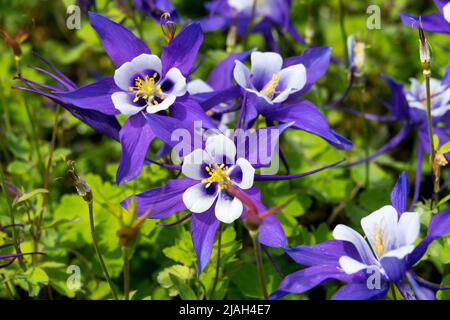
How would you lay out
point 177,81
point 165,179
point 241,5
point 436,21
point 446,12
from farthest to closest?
1. point 241,5
2. point 165,179
3. point 436,21
4. point 446,12
5. point 177,81

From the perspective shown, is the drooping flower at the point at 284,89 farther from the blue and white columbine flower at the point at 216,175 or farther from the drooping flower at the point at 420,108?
the drooping flower at the point at 420,108

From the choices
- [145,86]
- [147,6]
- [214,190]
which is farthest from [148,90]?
[147,6]

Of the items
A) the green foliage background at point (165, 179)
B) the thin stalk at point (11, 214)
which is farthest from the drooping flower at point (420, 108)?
the thin stalk at point (11, 214)

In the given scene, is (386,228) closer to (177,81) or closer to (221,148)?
(221,148)

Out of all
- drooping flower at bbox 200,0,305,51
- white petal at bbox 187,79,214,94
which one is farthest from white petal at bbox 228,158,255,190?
drooping flower at bbox 200,0,305,51

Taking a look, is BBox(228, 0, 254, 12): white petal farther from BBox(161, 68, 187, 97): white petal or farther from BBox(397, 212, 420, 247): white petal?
BBox(397, 212, 420, 247): white petal

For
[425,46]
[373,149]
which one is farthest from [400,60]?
[425,46]
